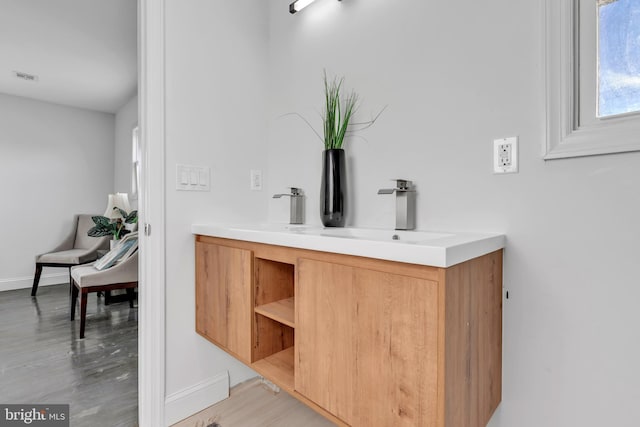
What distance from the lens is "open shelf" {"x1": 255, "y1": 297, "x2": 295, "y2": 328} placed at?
1.12m

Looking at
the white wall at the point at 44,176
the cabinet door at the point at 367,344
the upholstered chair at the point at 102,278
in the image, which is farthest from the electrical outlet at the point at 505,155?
the white wall at the point at 44,176

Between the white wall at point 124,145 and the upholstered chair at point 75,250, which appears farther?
the white wall at point 124,145

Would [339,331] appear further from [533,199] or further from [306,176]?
[306,176]

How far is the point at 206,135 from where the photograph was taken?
1586 millimetres

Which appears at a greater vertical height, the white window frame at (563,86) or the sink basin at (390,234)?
the white window frame at (563,86)

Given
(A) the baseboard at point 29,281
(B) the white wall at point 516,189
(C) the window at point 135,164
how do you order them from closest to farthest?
(B) the white wall at point 516,189 < (A) the baseboard at point 29,281 < (C) the window at point 135,164

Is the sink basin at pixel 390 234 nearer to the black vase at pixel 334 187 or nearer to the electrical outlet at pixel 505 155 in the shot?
the black vase at pixel 334 187

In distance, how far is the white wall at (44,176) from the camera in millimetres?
4051

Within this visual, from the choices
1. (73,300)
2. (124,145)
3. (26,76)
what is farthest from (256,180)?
(124,145)

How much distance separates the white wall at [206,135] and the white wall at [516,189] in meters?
0.63

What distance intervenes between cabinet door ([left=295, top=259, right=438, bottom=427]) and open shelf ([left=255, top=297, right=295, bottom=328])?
12 centimetres

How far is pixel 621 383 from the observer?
0.83 metres

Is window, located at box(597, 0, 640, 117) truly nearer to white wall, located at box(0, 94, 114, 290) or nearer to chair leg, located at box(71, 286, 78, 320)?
chair leg, located at box(71, 286, 78, 320)

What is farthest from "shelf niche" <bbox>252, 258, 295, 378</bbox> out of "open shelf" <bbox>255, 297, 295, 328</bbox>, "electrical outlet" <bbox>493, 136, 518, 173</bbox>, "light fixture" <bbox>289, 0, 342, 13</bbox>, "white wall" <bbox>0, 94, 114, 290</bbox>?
"white wall" <bbox>0, 94, 114, 290</bbox>
